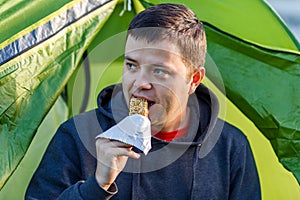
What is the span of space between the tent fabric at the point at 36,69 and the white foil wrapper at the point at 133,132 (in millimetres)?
371

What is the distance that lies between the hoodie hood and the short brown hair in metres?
0.11

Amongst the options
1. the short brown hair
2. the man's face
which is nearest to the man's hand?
the man's face

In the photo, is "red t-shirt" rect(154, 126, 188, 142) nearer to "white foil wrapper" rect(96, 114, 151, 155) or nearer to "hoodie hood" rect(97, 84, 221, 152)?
"hoodie hood" rect(97, 84, 221, 152)

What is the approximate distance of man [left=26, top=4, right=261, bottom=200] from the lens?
1475 mm

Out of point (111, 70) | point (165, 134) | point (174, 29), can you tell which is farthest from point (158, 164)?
point (111, 70)

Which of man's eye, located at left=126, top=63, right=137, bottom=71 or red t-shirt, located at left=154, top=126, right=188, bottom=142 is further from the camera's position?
red t-shirt, located at left=154, top=126, right=188, bottom=142

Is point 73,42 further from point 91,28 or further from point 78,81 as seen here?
point 78,81

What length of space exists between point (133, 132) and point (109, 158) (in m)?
0.07

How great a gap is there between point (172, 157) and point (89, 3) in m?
0.48

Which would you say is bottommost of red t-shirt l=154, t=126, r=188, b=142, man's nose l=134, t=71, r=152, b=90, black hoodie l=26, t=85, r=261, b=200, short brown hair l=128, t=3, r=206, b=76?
black hoodie l=26, t=85, r=261, b=200

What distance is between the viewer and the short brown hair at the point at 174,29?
1.49 metres

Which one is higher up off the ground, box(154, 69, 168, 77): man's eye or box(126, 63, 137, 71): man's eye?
box(126, 63, 137, 71): man's eye

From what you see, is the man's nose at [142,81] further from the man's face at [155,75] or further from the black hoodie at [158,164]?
the black hoodie at [158,164]

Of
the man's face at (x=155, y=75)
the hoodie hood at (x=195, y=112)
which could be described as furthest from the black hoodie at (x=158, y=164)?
the man's face at (x=155, y=75)
